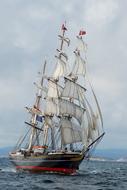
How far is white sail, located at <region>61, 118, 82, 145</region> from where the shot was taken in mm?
110556

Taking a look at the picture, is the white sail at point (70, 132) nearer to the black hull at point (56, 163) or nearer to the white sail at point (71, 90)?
the white sail at point (71, 90)

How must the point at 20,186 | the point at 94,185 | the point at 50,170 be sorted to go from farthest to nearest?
the point at 50,170 → the point at 94,185 → the point at 20,186

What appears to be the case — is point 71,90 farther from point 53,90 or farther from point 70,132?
point 70,132

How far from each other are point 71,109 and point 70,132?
4.44 m

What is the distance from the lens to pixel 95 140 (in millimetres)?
107875

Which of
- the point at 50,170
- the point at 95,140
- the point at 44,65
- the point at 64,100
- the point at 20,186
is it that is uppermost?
the point at 44,65

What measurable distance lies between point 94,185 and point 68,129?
3452 centimetres

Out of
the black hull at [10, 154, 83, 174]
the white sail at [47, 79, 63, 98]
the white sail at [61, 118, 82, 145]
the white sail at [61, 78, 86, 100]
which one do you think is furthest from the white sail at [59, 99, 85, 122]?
the black hull at [10, 154, 83, 174]

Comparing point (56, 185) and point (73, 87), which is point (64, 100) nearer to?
point (73, 87)

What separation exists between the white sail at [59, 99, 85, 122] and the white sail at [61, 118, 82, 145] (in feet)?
5.24

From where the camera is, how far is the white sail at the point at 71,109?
111 m

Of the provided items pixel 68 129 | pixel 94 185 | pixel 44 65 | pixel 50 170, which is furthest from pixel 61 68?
pixel 94 185

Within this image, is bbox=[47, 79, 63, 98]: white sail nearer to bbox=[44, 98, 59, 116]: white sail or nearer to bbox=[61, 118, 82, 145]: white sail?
bbox=[44, 98, 59, 116]: white sail

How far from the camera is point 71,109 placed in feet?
365
